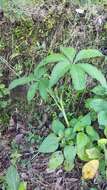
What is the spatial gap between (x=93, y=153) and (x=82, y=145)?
86 mm

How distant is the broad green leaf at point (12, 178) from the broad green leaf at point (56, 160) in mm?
225

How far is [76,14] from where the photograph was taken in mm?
3041

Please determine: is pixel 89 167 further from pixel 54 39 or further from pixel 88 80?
pixel 54 39

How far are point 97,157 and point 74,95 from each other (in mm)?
528

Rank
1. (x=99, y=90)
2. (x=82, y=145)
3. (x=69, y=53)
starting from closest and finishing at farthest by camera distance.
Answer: (x=69, y=53) → (x=82, y=145) → (x=99, y=90)

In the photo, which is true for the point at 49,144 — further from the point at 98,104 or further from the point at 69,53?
the point at 69,53

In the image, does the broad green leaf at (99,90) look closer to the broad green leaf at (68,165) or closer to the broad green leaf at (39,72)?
the broad green leaf at (39,72)

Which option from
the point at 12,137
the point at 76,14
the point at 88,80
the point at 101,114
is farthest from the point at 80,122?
the point at 76,14

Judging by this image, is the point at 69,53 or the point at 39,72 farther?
the point at 39,72

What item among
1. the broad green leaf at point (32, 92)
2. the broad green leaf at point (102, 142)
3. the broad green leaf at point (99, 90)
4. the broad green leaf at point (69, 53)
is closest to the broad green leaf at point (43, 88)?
the broad green leaf at point (32, 92)

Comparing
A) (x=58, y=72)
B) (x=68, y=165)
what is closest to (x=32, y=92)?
(x=58, y=72)

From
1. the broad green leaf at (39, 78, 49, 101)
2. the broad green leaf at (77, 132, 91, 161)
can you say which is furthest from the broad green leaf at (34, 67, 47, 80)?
the broad green leaf at (77, 132, 91, 161)

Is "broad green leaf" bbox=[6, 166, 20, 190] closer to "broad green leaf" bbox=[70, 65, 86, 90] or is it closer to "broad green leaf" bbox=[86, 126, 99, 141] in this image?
"broad green leaf" bbox=[86, 126, 99, 141]

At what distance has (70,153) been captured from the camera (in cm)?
269
